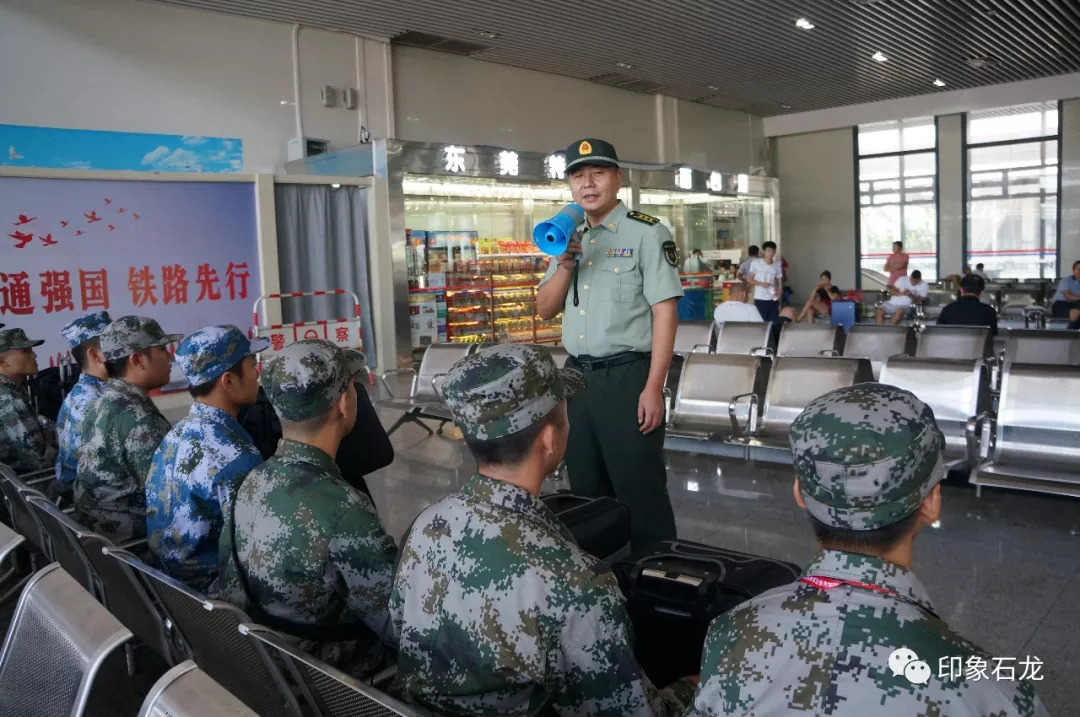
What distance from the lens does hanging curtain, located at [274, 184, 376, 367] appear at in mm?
9531

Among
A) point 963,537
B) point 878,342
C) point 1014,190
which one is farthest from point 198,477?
point 1014,190

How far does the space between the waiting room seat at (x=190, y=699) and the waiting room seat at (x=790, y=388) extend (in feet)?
13.3

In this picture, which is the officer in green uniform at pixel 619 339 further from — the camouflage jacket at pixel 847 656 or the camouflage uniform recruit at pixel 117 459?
the camouflage jacket at pixel 847 656

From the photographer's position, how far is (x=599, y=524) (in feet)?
8.01

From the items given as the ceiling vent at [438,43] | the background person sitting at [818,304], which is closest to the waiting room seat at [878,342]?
the background person sitting at [818,304]

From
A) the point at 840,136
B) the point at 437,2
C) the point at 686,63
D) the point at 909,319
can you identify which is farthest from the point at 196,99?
the point at 840,136

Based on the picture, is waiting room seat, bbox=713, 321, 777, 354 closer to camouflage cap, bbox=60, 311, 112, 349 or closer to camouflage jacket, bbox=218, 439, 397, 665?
camouflage cap, bbox=60, 311, 112, 349

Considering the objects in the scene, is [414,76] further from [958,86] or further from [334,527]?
[334,527]

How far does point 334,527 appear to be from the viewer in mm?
1908

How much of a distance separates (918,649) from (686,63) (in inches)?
508

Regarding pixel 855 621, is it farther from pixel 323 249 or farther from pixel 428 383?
pixel 323 249

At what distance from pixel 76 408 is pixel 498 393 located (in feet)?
8.27

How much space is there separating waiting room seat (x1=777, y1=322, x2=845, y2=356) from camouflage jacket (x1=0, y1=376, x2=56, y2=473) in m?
4.99

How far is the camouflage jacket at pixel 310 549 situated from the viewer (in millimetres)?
1913
